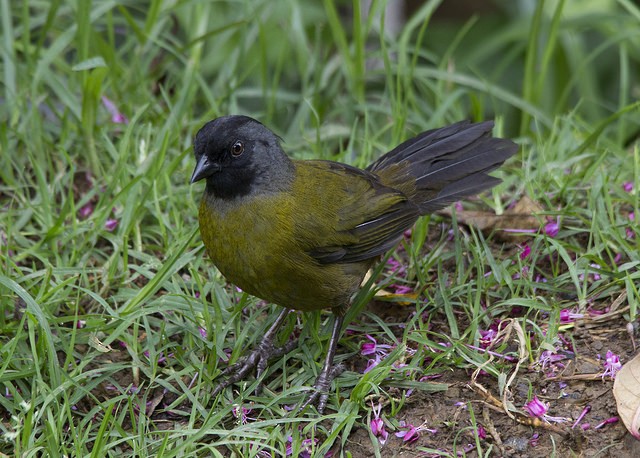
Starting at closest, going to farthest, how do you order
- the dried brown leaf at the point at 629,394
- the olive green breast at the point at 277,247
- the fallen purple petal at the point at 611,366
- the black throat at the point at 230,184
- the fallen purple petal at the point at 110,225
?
1. the dried brown leaf at the point at 629,394
2. the fallen purple petal at the point at 611,366
3. the olive green breast at the point at 277,247
4. the black throat at the point at 230,184
5. the fallen purple petal at the point at 110,225

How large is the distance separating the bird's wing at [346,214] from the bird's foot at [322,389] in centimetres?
50

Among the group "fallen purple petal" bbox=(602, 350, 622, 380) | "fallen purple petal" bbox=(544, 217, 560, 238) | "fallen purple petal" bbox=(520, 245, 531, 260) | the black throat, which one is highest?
the black throat

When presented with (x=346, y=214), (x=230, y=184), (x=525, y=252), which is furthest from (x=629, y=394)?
(x=230, y=184)

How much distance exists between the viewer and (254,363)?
3982 millimetres

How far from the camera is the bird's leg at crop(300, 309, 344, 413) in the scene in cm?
375

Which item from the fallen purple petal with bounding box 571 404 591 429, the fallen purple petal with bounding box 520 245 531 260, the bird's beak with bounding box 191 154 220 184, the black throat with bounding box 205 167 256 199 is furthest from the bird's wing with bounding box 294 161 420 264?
the fallen purple petal with bounding box 571 404 591 429

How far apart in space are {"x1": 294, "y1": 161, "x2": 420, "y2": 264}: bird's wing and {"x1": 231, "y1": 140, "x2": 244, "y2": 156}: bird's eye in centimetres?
34

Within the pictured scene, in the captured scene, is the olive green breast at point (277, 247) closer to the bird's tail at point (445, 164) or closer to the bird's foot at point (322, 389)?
the bird's foot at point (322, 389)

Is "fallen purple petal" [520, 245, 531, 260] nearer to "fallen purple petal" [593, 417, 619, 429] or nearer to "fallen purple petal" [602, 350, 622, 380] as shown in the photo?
"fallen purple petal" [602, 350, 622, 380]

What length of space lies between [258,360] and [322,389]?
1.22 ft

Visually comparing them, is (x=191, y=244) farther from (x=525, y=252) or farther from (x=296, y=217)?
(x=525, y=252)

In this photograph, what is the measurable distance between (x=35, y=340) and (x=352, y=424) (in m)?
1.46

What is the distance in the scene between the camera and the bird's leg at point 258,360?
153 inches

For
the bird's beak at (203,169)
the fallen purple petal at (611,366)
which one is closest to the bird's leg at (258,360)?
the bird's beak at (203,169)
